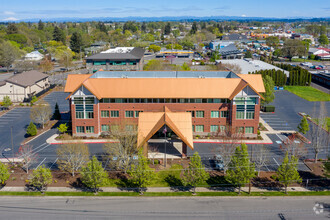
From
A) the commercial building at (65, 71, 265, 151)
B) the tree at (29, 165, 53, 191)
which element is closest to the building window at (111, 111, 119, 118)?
the commercial building at (65, 71, 265, 151)

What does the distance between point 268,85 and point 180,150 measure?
3171 centimetres

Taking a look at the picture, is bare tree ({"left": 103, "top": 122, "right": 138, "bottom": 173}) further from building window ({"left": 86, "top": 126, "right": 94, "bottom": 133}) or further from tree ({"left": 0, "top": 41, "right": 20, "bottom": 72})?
tree ({"left": 0, "top": 41, "right": 20, "bottom": 72})

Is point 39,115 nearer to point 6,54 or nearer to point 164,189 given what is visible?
point 164,189

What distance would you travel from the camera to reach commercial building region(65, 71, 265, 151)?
5928 centimetres

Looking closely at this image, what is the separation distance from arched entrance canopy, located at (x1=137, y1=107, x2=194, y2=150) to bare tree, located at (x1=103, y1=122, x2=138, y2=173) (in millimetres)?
1296

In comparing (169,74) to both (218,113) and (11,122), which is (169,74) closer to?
(218,113)

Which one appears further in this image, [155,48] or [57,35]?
[57,35]

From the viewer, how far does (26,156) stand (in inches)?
1844

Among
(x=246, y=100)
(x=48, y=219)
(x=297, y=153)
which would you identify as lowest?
(x=48, y=219)

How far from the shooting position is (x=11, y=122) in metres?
68.9

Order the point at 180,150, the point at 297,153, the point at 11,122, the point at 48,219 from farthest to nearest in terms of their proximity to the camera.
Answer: the point at 11,122, the point at 180,150, the point at 297,153, the point at 48,219

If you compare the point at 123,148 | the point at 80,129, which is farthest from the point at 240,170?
the point at 80,129

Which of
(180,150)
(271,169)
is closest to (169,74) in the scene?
(180,150)

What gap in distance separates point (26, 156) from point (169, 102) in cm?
2650
